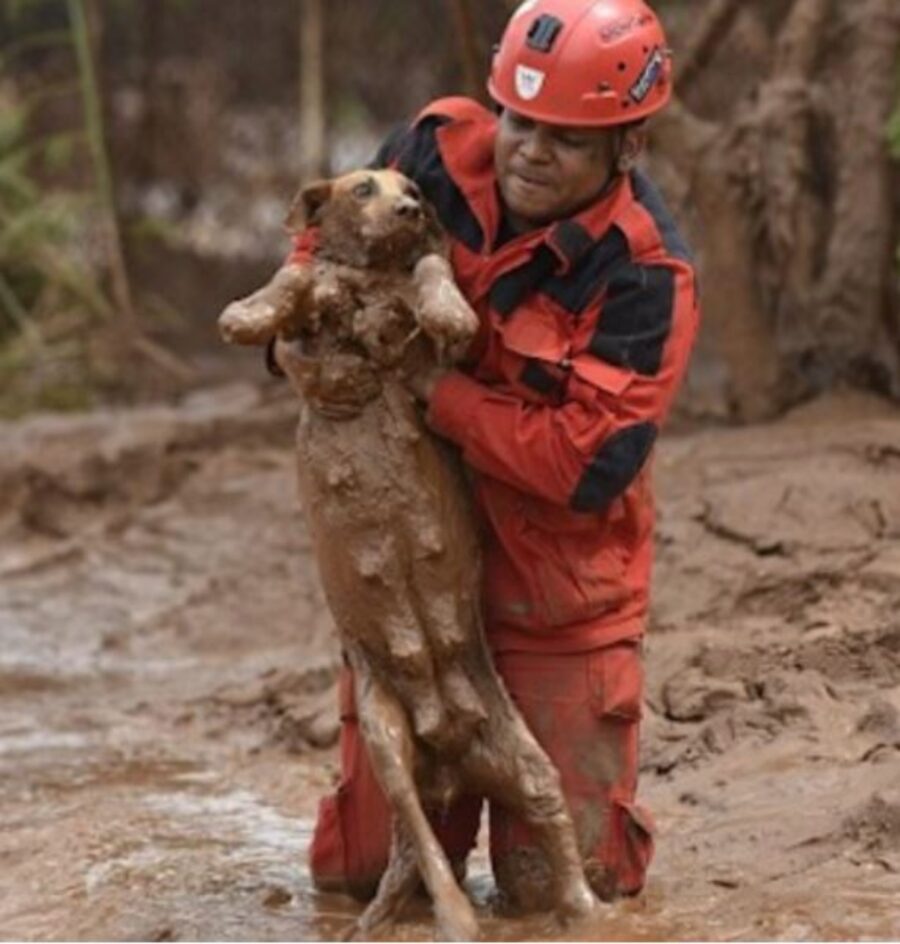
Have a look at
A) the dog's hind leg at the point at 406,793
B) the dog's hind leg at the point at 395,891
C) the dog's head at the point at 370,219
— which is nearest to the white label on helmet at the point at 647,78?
the dog's head at the point at 370,219

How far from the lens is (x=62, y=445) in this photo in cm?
1091

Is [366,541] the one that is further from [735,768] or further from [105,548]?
[105,548]

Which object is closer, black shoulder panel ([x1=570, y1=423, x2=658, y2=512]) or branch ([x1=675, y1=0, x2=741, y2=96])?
black shoulder panel ([x1=570, y1=423, x2=658, y2=512])

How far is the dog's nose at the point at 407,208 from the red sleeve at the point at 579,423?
1.09 ft

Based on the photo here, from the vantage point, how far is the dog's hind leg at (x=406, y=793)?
5125 millimetres

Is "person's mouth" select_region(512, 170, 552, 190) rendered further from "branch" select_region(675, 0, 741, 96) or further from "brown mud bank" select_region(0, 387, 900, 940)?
"branch" select_region(675, 0, 741, 96)

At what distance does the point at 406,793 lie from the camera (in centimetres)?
520

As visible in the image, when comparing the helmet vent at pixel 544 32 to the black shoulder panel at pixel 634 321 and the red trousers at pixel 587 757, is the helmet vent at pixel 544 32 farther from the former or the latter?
the red trousers at pixel 587 757

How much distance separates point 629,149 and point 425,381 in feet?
2.04

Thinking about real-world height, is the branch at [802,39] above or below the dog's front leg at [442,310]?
below

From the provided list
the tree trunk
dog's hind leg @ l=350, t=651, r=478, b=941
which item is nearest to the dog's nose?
dog's hind leg @ l=350, t=651, r=478, b=941

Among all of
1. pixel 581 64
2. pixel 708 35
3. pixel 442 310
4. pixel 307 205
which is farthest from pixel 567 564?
pixel 708 35

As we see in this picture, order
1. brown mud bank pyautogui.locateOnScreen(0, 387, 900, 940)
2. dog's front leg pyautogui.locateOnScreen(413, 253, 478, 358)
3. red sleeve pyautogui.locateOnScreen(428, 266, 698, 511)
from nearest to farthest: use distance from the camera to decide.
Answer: dog's front leg pyautogui.locateOnScreen(413, 253, 478, 358)
red sleeve pyautogui.locateOnScreen(428, 266, 698, 511)
brown mud bank pyautogui.locateOnScreen(0, 387, 900, 940)

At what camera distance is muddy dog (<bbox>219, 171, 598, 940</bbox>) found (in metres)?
5.18
